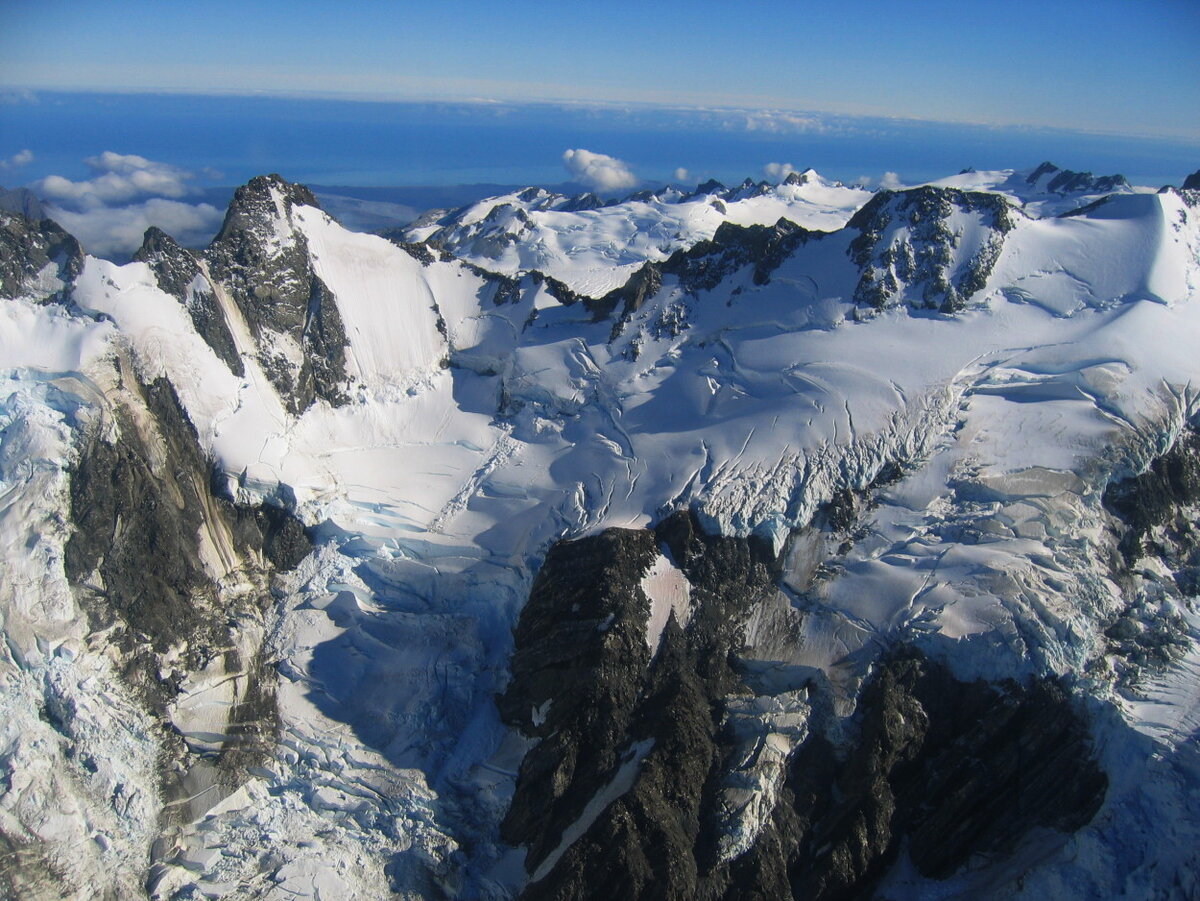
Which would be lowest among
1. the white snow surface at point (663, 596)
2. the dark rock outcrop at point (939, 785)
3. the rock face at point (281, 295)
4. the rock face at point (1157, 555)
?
the dark rock outcrop at point (939, 785)

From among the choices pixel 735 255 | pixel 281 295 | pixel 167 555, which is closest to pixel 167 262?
pixel 281 295

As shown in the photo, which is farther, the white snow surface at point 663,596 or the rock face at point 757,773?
the white snow surface at point 663,596

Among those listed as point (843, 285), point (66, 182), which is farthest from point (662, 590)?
point (66, 182)

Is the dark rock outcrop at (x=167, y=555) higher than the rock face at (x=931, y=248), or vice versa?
the rock face at (x=931, y=248)

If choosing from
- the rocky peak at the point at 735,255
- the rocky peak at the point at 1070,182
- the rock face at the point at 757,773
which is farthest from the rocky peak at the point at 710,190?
the rock face at the point at 757,773

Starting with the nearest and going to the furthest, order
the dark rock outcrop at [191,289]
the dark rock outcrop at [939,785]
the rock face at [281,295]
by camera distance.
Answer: the dark rock outcrop at [939,785]
the dark rock outcrop at [191,289]
the rock face at [281,295]

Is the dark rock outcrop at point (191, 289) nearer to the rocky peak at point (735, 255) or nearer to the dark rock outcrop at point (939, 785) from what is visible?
the rocky peak at point (735, 255)

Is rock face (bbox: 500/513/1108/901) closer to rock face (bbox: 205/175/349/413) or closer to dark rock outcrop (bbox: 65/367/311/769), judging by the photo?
dark rock outcrop (bbox: 65/367/311/769)
